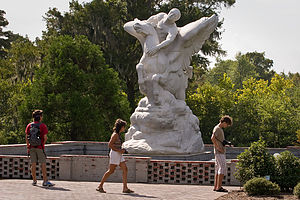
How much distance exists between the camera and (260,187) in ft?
34.6

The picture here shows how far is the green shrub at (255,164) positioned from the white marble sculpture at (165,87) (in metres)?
4.76

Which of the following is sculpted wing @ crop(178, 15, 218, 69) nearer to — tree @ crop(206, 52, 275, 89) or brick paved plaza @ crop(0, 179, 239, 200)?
brick paved plaza @ crop(0, 179, 239, 200)

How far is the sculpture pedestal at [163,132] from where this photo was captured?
53.5ft

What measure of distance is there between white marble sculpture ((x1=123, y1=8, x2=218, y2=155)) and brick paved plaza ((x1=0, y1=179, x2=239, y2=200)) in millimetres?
3865

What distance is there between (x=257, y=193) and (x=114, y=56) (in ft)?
72.4

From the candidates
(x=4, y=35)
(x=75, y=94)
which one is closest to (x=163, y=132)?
(x=75, y=94)

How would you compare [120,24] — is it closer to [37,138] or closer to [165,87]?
[165,87]

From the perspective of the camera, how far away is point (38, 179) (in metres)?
13.4

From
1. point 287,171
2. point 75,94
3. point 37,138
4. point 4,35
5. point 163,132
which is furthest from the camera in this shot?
point 4,35

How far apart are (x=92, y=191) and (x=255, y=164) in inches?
151

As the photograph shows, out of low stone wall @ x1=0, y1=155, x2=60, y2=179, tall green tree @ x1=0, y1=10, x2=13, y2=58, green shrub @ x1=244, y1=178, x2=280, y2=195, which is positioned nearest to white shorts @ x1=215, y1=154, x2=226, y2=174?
green shrub @ x1=244, y1=178, x2=280, y2=195

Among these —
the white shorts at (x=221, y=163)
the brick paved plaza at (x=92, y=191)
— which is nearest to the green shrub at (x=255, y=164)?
the white shorts at (x=221, y=163)

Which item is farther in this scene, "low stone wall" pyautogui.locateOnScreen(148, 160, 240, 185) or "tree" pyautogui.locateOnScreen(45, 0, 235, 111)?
"tree" pyautogui.locateOnScreen(45, 0, 235, 111)

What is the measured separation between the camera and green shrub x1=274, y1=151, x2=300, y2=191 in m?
Answer: 11.2
